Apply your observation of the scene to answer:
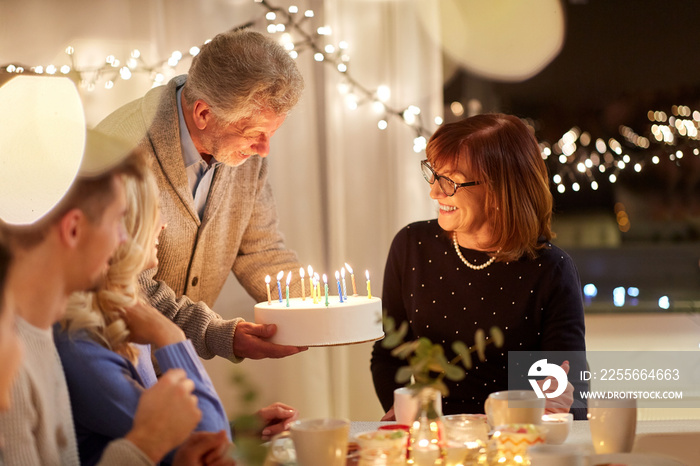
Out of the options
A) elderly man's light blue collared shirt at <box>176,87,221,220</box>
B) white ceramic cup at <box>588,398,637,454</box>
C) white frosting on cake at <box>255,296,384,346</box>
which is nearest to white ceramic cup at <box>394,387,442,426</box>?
white frosting on cake at <box>255,296,384,346</box>

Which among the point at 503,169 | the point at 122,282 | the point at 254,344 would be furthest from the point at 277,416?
the point at 503,169

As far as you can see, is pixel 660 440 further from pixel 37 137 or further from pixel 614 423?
pixel 37 137

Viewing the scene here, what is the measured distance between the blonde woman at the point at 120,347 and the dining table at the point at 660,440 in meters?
0.47

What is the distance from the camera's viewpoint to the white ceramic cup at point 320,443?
4.09 feet

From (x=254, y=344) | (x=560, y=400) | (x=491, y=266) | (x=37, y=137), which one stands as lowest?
(x=560, y=400)

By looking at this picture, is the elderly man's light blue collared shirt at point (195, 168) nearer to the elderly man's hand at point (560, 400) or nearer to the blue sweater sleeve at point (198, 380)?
the blue sweater sleeve at point (198, 380)

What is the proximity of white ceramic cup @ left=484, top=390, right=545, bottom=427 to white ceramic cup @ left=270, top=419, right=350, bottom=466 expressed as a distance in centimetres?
35

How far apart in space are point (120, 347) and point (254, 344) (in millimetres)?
622

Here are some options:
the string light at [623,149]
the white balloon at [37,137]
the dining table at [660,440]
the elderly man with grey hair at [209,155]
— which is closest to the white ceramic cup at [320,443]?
the dining table at [660,440]

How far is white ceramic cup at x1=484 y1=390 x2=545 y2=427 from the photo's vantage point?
1454mm

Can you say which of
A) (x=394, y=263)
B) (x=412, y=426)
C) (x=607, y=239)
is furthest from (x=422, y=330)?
(x=607, y=239)

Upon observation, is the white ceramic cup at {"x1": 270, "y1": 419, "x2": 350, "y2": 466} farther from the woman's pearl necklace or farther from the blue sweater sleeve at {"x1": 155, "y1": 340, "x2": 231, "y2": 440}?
the woman's pearl necklace

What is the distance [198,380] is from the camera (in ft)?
3.95

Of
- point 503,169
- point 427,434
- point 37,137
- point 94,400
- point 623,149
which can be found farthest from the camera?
point 623,149
